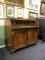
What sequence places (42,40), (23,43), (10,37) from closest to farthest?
(10,37) → (23,43) → (42,40)

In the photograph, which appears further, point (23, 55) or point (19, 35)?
point (19, 35)

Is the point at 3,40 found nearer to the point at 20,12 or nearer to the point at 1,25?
the point at 1,25

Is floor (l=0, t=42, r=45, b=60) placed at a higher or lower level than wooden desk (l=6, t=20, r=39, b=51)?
lower

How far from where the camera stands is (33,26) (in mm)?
3990

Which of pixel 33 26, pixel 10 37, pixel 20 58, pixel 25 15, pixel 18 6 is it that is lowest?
pixel 20 58

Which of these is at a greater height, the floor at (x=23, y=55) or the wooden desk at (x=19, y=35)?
the wooden desk at (x=19, y=35)

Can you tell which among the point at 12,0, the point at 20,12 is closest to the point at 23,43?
the point at 20,12

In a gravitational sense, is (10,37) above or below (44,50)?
above

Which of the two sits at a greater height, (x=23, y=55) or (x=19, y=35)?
(x=19, y=35)

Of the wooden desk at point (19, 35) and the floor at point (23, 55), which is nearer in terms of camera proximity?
the floor at point (23, 55)

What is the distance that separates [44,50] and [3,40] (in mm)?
1404

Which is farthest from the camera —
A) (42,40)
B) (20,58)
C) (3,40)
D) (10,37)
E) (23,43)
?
(42,40)

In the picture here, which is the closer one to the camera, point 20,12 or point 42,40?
point 20,12

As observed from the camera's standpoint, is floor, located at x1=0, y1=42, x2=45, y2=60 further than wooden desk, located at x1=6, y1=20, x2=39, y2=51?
No
